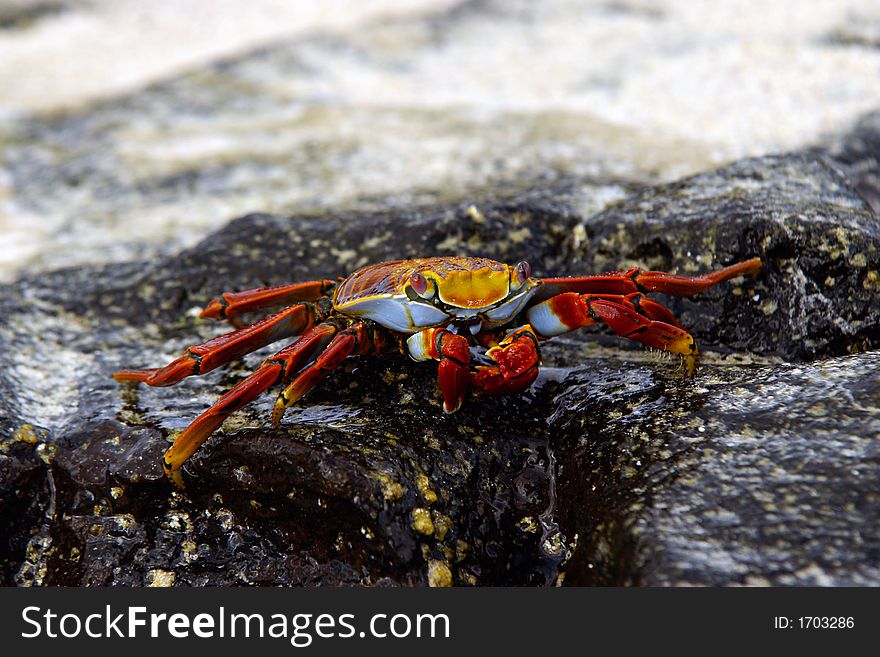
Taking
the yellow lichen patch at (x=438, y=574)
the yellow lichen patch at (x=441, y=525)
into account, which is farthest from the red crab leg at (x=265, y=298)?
the yellow lichen patch at (x=438, y=574)

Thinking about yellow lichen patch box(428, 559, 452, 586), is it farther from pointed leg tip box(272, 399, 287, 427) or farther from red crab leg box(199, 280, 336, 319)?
red crab leg box(199, 280, 336, 319)

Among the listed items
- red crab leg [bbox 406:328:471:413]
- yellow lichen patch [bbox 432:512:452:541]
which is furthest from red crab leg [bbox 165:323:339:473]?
yellow lichen patch [bbox 432:512:452:541]

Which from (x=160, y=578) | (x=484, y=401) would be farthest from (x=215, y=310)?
(x=484, y=401)

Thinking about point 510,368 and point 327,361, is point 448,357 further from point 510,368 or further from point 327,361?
point 327,361

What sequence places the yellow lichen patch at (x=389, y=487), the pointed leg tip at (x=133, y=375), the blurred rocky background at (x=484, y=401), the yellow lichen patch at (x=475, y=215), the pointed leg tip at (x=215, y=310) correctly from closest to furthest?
the blurred rocky background at (x=484, y=401) → the yellow lichen patch at (x=389, y=487) → the pointed leg tip at (x=133, y=375) → the pointed leg tip at (x=215, y=310) → the yellow lichen patch at (x=475, y=215)

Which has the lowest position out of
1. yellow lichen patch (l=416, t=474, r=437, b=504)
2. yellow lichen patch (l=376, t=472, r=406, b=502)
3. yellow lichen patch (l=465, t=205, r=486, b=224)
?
yellow lichen patch (l=416, t=474, r=437, b=504)

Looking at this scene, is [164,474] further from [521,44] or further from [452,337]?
[521,44]

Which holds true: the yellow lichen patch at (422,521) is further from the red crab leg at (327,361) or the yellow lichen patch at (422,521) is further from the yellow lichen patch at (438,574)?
the red crab leg at (327,361)
